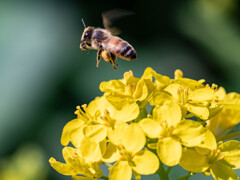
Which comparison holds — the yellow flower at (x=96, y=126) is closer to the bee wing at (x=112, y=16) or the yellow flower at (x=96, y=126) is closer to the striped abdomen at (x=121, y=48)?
the striped abdomen at (x=121, y=48)

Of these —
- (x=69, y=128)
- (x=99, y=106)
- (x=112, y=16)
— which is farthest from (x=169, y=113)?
(x=112, y=16)

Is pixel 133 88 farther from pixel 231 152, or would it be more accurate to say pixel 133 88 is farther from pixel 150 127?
pixel 231 152

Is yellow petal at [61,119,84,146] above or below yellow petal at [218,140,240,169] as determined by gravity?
above

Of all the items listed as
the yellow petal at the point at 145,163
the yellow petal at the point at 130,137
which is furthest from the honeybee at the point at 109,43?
the yellow petal at the point at 145,163

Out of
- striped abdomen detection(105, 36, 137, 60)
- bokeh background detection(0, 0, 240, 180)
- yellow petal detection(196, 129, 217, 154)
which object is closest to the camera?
yellow petal detection(196, 129, 217, 154)

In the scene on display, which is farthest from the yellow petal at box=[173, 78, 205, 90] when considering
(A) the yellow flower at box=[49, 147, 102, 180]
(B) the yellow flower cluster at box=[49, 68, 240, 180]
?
(A) the yellow flower at box=[49, 147, 102, 180]

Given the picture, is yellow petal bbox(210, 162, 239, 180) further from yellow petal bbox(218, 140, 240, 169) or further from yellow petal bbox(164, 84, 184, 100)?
yellow petal bbox(164, 84, 184, 100)
